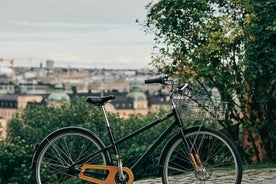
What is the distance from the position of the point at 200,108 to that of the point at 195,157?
486 mm

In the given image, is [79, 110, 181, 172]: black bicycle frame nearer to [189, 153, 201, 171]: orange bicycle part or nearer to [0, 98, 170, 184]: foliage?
[189, 153, 201, 171]: orange bicycle part

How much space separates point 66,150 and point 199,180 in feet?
3.62

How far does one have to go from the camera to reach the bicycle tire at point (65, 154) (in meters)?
6.39

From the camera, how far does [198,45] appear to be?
39.2 feet

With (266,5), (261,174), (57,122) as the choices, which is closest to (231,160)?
(261,174)

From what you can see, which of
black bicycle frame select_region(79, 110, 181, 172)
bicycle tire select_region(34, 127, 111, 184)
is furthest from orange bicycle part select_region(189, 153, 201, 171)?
bicycle tire select_region(34, 127, 111, 184)

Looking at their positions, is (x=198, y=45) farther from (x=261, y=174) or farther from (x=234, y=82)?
(x=261, y=174)

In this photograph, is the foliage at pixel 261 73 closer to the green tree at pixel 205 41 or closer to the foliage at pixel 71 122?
the green tree at pixel 205 41

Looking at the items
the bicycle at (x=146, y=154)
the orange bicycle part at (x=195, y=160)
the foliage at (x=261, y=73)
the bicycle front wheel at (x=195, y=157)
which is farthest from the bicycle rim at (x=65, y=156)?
the foliage at (x=261, y=73)

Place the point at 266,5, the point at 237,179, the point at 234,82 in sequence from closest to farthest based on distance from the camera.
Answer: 1. the point at 237,179
2. the point at 266,5
3. the point at 234,82

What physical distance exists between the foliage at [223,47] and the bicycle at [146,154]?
4.43m

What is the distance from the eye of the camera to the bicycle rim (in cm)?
643

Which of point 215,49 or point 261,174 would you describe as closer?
point 261,174

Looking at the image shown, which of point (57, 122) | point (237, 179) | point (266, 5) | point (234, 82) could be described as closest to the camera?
point (237, 179)
